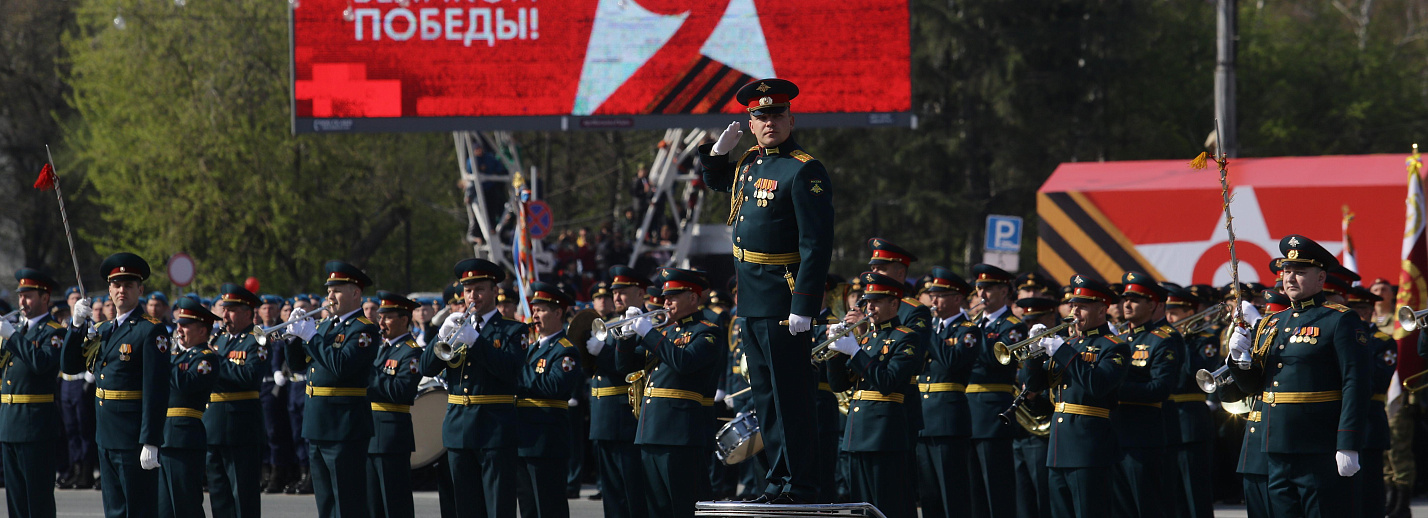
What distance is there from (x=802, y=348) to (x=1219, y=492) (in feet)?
26.2

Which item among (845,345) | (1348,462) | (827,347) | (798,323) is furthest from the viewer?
(827,347)

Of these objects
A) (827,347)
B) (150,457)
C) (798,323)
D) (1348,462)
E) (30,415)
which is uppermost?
(798,323)

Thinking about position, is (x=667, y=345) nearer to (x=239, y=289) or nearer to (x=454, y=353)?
(x=454, y=353)

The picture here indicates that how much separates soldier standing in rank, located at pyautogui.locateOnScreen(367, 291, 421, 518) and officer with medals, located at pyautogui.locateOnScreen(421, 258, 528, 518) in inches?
10.4

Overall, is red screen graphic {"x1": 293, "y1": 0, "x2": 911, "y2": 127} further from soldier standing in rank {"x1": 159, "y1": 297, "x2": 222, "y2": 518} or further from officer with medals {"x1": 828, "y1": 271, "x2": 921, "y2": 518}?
officer with medals {"x1": 828, "y1": 271, "x2": 921, "y2": 518}

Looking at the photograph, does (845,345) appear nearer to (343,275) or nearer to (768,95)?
(768,95)

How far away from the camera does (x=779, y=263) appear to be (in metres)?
6.16

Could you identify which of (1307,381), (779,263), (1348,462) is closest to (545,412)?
(779,263)

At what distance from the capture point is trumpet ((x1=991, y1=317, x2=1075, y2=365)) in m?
8.99

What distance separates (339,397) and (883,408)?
10.8ft

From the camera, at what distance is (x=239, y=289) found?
35.2 feet

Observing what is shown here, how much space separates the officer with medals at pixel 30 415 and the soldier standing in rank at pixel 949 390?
5.52m

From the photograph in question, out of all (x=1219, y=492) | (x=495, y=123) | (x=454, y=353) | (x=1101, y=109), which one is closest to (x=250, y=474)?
(x=454, y=353)

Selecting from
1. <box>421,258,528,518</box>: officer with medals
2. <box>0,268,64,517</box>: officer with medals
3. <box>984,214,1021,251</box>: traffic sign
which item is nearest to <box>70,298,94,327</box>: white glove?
<box>0,268,64,517</box>: officer with medals
